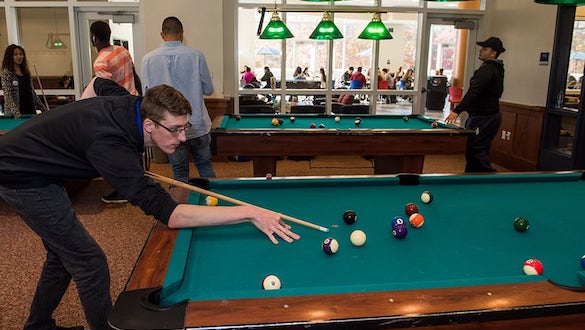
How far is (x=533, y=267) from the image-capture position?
4.96 ft

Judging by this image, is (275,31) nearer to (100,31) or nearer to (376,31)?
(376,31)

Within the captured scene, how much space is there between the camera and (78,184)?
16.2 ft

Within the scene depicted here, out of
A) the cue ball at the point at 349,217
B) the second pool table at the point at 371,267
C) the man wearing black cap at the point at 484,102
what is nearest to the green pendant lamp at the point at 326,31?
the man wearing black cap at the point at 484,102

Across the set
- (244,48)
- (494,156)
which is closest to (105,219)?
(494,156)

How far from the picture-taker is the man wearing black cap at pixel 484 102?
15.6 feet

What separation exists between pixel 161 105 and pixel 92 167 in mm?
380

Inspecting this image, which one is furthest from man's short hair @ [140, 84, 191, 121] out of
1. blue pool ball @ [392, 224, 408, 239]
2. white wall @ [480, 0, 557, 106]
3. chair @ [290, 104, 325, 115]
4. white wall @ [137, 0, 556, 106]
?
white wall @ [480, 0, 557, 106]

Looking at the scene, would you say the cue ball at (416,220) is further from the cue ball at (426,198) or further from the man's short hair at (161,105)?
the man's short hair at (161,105)

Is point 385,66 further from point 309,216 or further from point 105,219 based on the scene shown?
point 309,216

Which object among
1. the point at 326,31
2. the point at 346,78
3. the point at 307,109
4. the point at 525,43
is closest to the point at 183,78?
the point at 326,31

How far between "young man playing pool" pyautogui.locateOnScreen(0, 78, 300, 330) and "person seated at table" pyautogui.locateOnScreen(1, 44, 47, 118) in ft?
12.1

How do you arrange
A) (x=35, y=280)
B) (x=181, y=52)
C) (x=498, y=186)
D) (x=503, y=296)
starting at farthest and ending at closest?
1. (x=181, y=52)
2. (x=35, y=280)
3. (x=498, y=186)
4. (x=503, y=296)

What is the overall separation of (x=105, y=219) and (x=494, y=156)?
5136 millimetres

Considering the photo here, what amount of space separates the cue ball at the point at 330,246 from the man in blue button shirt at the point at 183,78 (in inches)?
90.6
